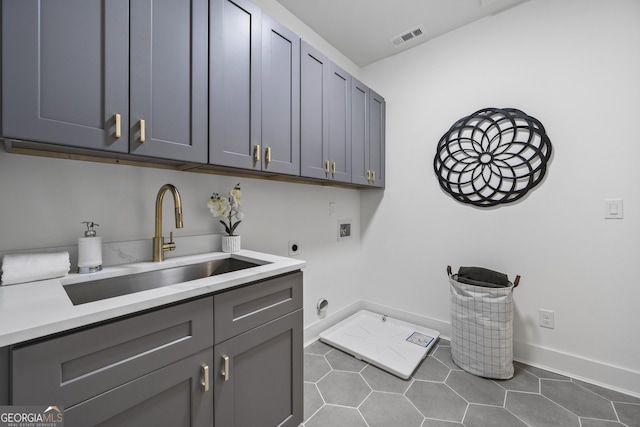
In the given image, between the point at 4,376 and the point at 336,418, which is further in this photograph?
the point at 336,418

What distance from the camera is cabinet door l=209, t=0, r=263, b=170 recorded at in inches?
48.6

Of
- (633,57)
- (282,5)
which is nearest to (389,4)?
(282,5)

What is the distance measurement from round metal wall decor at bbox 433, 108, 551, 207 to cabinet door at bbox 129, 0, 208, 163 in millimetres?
1967

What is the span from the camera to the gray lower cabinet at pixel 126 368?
636 millimetres

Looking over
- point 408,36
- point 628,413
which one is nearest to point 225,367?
point 628,413

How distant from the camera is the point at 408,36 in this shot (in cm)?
234

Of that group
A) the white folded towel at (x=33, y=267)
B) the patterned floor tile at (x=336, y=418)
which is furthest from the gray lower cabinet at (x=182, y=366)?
the white folded towel at (x=33, y=267)

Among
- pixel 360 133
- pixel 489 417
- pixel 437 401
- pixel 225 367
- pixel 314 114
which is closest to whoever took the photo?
pixel 225 367

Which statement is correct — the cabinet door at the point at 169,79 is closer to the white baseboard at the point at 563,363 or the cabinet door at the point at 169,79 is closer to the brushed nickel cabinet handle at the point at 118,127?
the brushed nickel cabinet handle at the point at 118,127

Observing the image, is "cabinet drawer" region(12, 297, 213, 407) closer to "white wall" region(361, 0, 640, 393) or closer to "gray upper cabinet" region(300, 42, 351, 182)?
"gray upper cabinet" region(300, 42, 351, 182)

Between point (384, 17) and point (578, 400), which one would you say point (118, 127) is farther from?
point (578, 400)

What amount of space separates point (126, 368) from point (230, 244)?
847 millimetres

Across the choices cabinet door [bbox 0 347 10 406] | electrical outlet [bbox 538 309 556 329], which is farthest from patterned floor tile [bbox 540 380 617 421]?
cabinet door [bbox 0 347 10 406]

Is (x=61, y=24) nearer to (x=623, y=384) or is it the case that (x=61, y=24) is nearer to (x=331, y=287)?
(x=331, y=287)
